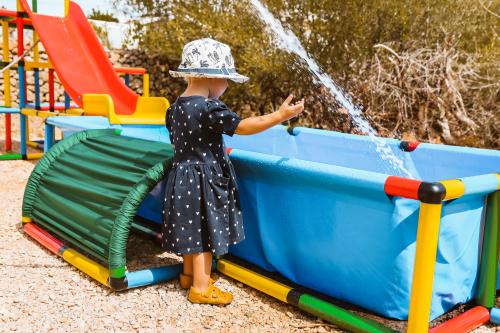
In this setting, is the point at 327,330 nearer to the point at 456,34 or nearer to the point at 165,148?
the point at 165,148

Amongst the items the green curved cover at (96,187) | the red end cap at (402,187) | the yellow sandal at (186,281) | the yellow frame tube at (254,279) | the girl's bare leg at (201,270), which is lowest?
the yellow sandal at (186,281)

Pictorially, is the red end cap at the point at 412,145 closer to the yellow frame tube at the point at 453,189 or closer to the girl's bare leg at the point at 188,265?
the yellow frame tube at the point at 453,189

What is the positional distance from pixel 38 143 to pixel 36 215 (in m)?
3.89

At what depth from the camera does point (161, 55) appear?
9773 mm

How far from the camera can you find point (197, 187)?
2.31 m

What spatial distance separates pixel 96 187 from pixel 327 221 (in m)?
1.30

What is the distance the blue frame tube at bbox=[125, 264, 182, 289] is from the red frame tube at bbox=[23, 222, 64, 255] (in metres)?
0.65

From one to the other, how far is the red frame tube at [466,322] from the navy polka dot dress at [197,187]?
970 millimetres

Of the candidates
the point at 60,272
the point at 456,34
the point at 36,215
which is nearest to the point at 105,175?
the point at 60,272

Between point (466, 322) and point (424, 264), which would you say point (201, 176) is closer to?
point (424, 264)

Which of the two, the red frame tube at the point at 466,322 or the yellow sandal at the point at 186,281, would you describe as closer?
the red frame tube at the point at 466,322

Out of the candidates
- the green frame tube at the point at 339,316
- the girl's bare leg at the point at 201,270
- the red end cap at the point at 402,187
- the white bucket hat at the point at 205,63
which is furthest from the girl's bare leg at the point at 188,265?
the red end cap at the point at 402,187

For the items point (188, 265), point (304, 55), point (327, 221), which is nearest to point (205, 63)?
point (327, 221)

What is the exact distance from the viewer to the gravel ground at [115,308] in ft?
7.11
